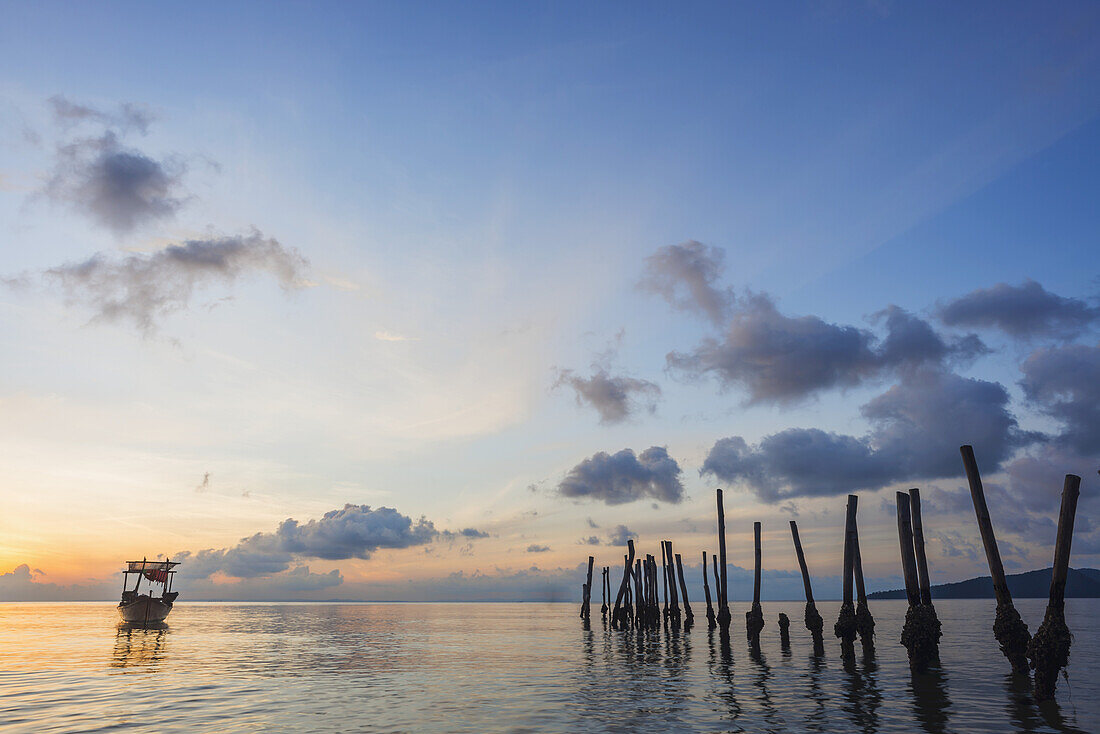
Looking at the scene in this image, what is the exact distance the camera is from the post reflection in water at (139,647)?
32.1m

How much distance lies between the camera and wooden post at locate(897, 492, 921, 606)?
23172 mm

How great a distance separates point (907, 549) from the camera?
921 inches

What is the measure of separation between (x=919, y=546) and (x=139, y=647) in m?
42.2

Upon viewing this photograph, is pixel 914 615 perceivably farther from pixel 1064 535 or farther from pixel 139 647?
pixel 139 647

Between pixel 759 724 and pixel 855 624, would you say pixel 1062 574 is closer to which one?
pixel 759 724

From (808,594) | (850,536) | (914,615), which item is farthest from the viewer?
(808,594)

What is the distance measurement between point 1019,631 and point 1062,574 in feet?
12.6

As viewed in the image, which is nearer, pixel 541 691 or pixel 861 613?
pixel 541 691

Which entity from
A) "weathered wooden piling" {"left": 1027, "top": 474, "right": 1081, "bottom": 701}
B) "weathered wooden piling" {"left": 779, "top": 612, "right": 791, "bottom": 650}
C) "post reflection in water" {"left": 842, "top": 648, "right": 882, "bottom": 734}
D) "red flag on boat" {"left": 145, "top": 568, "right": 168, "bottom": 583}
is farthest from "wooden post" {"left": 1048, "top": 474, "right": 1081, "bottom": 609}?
"red flag on boat" {"left": 145, "top": 568, "right": 168, "bottom": 583}

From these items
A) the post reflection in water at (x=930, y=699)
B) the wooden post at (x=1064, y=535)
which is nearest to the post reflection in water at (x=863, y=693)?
the post reflection in water at (x=930, y=699)

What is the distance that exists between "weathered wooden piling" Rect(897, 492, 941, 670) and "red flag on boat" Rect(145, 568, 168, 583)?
200ft

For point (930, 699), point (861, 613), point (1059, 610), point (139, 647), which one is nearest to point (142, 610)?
point (139, 647)

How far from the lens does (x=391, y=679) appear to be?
85.0ft

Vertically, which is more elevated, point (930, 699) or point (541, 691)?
point (930, 699)
